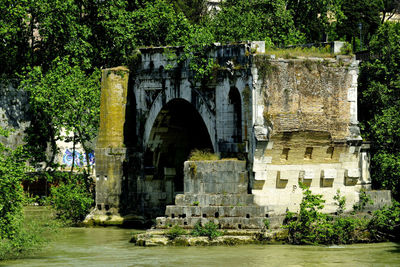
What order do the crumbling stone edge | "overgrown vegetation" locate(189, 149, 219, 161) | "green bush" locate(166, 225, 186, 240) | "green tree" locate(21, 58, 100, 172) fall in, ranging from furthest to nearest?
"green tree" locate(21, 58, 100, 172) → "overgrown vegetation" locate(189, 149, 219, 161) → "green bush" locate(166, 225, 186, 240) → the crumbling stone edge

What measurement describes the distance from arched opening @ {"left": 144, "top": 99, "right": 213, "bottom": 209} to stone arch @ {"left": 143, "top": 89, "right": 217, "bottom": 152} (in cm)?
18

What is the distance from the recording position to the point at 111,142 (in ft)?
131

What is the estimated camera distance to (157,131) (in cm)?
3962

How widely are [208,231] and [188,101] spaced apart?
21.5 ft

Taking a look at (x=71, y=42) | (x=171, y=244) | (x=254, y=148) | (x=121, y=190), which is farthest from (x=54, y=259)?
(x=71, y=42)

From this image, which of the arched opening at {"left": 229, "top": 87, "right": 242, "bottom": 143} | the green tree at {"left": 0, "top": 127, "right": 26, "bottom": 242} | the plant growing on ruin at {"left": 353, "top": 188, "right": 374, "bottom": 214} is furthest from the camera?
the arched opening at {"left": 229, "top": 87, "right": 242, "bottom": 143}

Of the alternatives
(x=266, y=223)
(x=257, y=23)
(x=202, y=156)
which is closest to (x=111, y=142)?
(x=202, y=156)

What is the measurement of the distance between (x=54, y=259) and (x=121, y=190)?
10.4 m

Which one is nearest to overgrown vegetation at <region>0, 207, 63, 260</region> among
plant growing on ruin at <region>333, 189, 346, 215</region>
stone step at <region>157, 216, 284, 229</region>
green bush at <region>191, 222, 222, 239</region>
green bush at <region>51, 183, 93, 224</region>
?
stone step at <region>157, 216, 284, 229</region>

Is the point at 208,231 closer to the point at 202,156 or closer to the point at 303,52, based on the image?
the point at 202,156

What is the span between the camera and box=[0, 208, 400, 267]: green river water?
28.0 metres

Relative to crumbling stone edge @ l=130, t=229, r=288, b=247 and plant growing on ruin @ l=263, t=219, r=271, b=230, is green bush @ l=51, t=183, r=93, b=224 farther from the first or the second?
plant growing on ruin @ l=263, t=219, r=271, b=230

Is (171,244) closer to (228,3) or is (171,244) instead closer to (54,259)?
(54,259)

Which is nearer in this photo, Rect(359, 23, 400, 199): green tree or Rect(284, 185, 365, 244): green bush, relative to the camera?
Rect(284, 185, 365, 244): green bush
